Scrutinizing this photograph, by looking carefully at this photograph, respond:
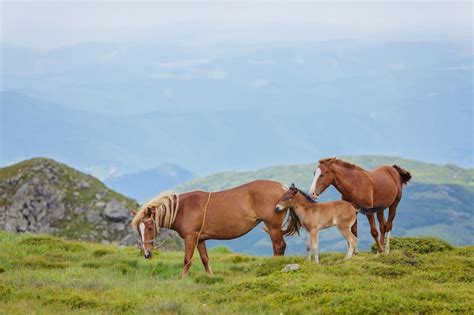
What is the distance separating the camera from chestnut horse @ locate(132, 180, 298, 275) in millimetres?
22703

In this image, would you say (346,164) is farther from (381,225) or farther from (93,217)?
(93,217)

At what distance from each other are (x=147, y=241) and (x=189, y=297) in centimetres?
399

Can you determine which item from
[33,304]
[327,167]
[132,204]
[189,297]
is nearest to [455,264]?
[327,167]

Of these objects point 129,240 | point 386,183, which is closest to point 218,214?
point 386,183

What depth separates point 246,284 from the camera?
1942 cm

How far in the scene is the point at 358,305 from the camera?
53.4 ft

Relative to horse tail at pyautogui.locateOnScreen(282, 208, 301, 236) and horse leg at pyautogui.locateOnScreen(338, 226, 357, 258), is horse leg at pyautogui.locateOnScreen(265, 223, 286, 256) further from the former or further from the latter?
horse leg at pyautogui.locateOnScreen(338, 226, 357, 258)

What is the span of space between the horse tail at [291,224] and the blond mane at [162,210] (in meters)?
3.47

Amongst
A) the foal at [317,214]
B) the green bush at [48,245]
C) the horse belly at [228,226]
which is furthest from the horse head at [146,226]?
the green bush at [48,245]

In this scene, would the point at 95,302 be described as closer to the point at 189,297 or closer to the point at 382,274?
the point at 189,297

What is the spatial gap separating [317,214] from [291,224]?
1278 mm

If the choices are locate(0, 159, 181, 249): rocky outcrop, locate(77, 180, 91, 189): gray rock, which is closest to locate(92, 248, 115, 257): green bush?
locate(0, 159, 181, 249): rocky outcrop

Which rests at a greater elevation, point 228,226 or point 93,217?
point 228,226

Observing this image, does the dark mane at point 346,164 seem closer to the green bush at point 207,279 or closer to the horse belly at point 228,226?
the horse belly at point 228,226
